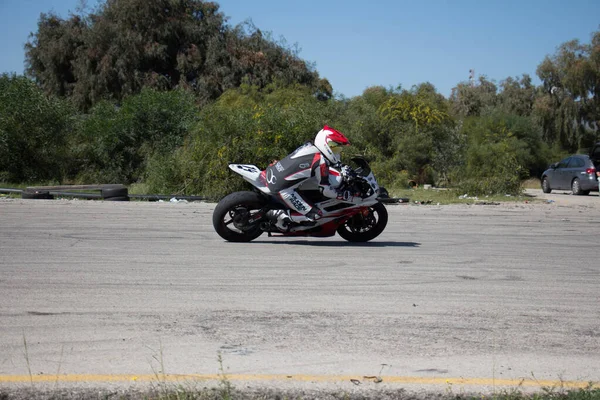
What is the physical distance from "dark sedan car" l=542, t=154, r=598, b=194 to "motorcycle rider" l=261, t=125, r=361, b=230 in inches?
901

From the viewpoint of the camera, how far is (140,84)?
51188 millimetres

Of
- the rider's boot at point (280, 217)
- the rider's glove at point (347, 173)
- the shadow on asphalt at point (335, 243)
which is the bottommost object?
the shadow on asphalt at point (335, 243)

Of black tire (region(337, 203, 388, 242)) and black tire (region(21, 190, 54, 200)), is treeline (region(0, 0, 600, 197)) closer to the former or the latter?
black tire (region(21, 190, 54, 200))

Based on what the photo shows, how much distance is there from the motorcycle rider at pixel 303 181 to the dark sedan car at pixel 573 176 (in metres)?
22.9

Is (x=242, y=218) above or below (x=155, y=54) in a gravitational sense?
below

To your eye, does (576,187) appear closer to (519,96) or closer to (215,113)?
(215,113)

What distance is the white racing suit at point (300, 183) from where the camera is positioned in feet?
38.6

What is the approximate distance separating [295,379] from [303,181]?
6929 mm

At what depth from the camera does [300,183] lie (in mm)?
11836

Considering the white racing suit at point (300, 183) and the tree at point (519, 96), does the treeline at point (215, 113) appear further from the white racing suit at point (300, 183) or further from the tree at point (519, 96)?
the white racing suit at point (300, 183)

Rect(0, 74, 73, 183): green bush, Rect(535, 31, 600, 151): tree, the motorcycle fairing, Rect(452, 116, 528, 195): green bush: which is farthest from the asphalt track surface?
Rect(535, 31, 600, 151): tree

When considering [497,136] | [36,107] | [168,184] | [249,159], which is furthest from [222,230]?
[497,136]

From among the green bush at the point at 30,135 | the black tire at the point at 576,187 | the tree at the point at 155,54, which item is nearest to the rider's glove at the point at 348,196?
the green bush at the point at 30,135

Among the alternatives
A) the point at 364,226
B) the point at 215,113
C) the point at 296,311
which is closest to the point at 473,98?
the point at 215,113
